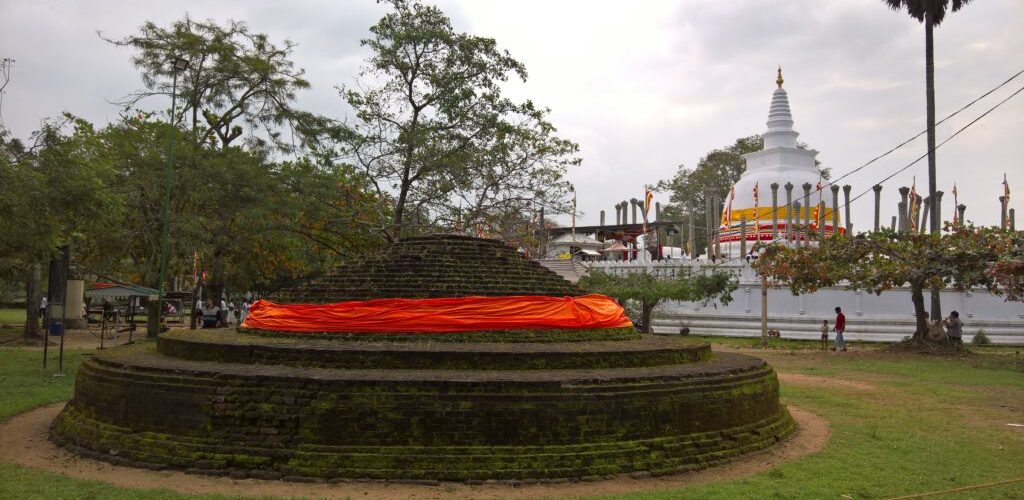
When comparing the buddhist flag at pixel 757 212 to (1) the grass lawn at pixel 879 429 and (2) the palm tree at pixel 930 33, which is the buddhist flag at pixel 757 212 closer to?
(2) the palm tree at pixel 930 33

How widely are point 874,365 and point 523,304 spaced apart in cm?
1250

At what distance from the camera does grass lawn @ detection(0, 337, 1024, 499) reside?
7.01 meters

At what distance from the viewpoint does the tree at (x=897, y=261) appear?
18.9 meters

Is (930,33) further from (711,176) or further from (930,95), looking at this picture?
(711,176)

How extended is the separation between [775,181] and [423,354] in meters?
31.8

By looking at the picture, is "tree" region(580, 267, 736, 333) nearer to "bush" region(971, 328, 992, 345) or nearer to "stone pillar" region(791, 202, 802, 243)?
"stone pillar" region(791, 202, 802, 243)

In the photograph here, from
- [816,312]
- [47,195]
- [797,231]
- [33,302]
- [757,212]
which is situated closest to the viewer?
[47,195]

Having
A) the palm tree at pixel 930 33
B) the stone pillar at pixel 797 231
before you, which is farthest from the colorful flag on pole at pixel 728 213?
the palm tree at pixel 930 33

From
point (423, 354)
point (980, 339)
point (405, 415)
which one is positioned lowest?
point (980, 339)

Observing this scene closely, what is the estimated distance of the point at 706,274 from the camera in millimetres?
27781

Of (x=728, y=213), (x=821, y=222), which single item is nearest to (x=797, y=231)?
(x=821, y=222)

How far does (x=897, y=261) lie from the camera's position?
20188 millimetres

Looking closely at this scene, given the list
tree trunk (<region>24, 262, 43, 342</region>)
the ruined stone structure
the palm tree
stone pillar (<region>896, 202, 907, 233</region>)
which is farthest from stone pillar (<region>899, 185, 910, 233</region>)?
tree trunk (<region>24, 262, 43, 342</region>)

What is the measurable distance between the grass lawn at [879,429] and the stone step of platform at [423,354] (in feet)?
6.58
